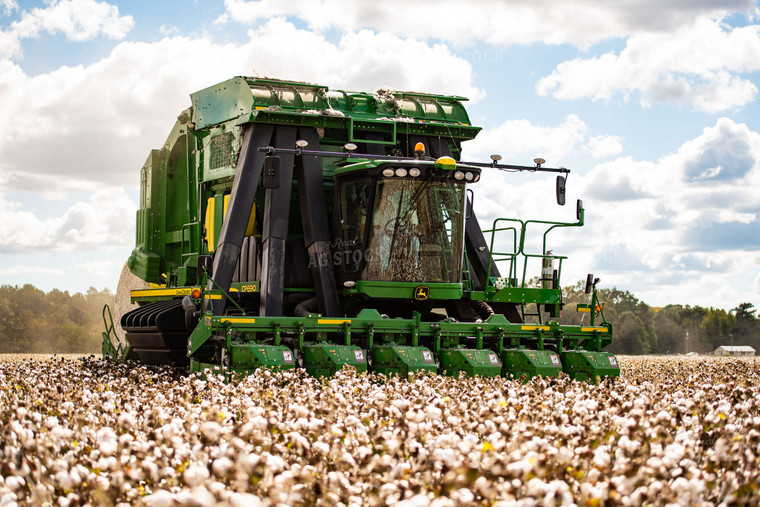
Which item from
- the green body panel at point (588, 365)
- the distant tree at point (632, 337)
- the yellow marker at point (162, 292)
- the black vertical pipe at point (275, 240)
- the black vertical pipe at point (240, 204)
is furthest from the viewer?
the distant tree at point (632, 337)

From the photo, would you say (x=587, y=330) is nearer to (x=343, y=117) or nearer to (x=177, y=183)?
(x=343, y=117)

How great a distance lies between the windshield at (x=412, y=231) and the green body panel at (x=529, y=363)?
1619 millimetres

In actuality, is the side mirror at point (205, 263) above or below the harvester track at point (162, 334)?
above

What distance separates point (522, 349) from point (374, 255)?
9.36 ft

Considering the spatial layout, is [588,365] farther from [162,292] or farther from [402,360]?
[162,292]

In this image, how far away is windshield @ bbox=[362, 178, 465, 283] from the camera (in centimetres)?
1488

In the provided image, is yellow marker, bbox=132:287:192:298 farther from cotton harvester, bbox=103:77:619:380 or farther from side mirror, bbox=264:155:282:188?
side mirror, bbox=264:155:282:188

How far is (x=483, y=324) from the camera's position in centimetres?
1512

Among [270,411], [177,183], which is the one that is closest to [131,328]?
[177,183]

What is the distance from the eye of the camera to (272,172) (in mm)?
13961

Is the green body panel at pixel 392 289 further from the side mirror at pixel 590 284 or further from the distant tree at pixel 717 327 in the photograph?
the distant tree at pixel 717 327

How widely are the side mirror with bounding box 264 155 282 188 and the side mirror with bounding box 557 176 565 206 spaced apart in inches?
187

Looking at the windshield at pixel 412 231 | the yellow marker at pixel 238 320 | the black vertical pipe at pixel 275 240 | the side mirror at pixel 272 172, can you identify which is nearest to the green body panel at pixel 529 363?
the windshield at pixel 412 231

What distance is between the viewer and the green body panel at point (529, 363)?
1484 cm
